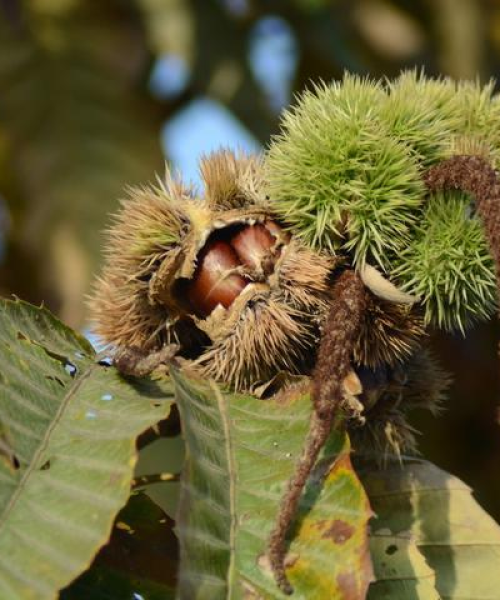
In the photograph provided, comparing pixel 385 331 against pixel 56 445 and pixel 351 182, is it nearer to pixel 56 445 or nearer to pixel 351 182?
pixel 351 182

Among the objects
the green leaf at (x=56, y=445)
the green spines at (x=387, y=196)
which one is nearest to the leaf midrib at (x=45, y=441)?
the green leaf at (x=56, y=445)

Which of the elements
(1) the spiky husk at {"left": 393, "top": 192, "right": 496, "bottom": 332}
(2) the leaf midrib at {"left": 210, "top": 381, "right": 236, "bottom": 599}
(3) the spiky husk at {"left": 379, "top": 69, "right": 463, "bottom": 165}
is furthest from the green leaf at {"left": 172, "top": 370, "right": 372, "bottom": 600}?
(3) the spiky husk at {"left": 379, "top": 69, "right": 463, "bottom": 165}

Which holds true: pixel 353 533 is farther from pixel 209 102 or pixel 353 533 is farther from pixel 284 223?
pixel 209 102

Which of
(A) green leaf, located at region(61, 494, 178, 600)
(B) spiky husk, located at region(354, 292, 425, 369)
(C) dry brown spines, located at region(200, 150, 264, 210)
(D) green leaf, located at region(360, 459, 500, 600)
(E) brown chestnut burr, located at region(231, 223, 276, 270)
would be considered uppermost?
(C) dry brown spines, located at region(200, 150, 264, 210)

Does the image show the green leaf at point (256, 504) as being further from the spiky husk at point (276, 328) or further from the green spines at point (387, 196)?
the green spines at point (387, 196)

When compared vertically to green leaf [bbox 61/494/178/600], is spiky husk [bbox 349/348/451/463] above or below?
above

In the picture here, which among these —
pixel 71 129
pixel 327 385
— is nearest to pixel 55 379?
pixel 327 385

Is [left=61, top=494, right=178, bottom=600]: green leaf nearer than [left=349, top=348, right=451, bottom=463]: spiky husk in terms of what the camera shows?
Yes

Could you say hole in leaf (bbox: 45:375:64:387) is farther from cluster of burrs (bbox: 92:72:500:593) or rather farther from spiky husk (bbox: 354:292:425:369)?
spiky husk (bbox: 354:292:425:369)
